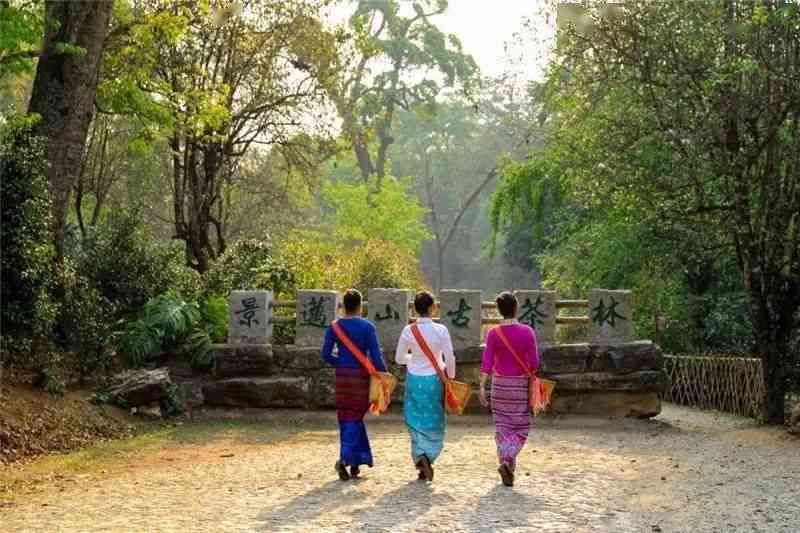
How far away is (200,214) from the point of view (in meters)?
24.8

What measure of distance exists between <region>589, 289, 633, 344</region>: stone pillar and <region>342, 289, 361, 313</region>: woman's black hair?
7400 millimetres

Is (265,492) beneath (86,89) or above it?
beneath

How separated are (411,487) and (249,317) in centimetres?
769

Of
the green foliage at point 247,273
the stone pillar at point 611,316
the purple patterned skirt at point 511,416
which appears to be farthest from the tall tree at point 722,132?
the green foliage at point 247,273

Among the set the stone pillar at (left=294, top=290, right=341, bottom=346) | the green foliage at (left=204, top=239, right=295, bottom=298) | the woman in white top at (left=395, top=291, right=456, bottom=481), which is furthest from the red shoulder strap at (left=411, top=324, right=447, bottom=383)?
the green foliage at (left=204, top=239, right=295, bottom=298)

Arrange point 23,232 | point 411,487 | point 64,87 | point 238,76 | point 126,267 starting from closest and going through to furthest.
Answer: point 411,487 → point 23,232 → point 64,87 → point 126,267 → point 238,76

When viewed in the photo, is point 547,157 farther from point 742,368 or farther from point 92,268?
point 92,268

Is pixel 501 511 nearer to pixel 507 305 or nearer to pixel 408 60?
pixel 507 305

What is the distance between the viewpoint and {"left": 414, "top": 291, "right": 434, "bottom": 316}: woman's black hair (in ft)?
30.5

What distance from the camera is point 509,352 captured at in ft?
30.5

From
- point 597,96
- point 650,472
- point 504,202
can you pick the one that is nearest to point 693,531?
point 650,472

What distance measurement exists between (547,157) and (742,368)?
27.1ft

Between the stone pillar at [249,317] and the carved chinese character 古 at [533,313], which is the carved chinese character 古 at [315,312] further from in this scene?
the carved chinese character 古 at [533,313]

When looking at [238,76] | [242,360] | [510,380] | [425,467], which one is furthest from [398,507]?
[238,76]
